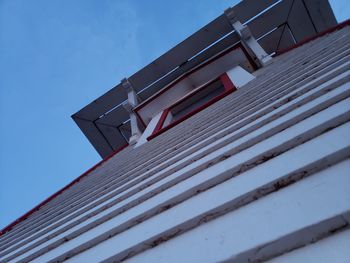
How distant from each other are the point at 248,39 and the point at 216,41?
48.2 inches

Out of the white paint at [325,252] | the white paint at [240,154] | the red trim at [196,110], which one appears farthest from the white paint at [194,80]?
the white paint at [325,252]

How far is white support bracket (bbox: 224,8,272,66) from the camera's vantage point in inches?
210

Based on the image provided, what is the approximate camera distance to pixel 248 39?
6301mm

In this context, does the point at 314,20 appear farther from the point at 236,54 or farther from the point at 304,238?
the point at 304,238

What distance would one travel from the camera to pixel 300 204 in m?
0.87

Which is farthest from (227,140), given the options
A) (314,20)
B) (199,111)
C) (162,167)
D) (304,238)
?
(314,20)

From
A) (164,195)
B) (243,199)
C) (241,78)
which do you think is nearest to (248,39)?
(241,78)

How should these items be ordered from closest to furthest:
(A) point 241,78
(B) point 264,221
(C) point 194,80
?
(B) point 264,221
(A) point 241,78
(C) point 194,80

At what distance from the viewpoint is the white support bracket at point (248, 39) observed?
534cm

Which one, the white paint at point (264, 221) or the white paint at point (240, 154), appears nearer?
the white paint at point (264, 221)

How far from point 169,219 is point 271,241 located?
20.9 inches

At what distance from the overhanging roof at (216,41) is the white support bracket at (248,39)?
224 mm

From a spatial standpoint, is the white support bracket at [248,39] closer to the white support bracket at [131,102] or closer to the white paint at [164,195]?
the white support bracket at [131,102]

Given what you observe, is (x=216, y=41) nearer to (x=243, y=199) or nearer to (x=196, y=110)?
(x=196, y=110)
